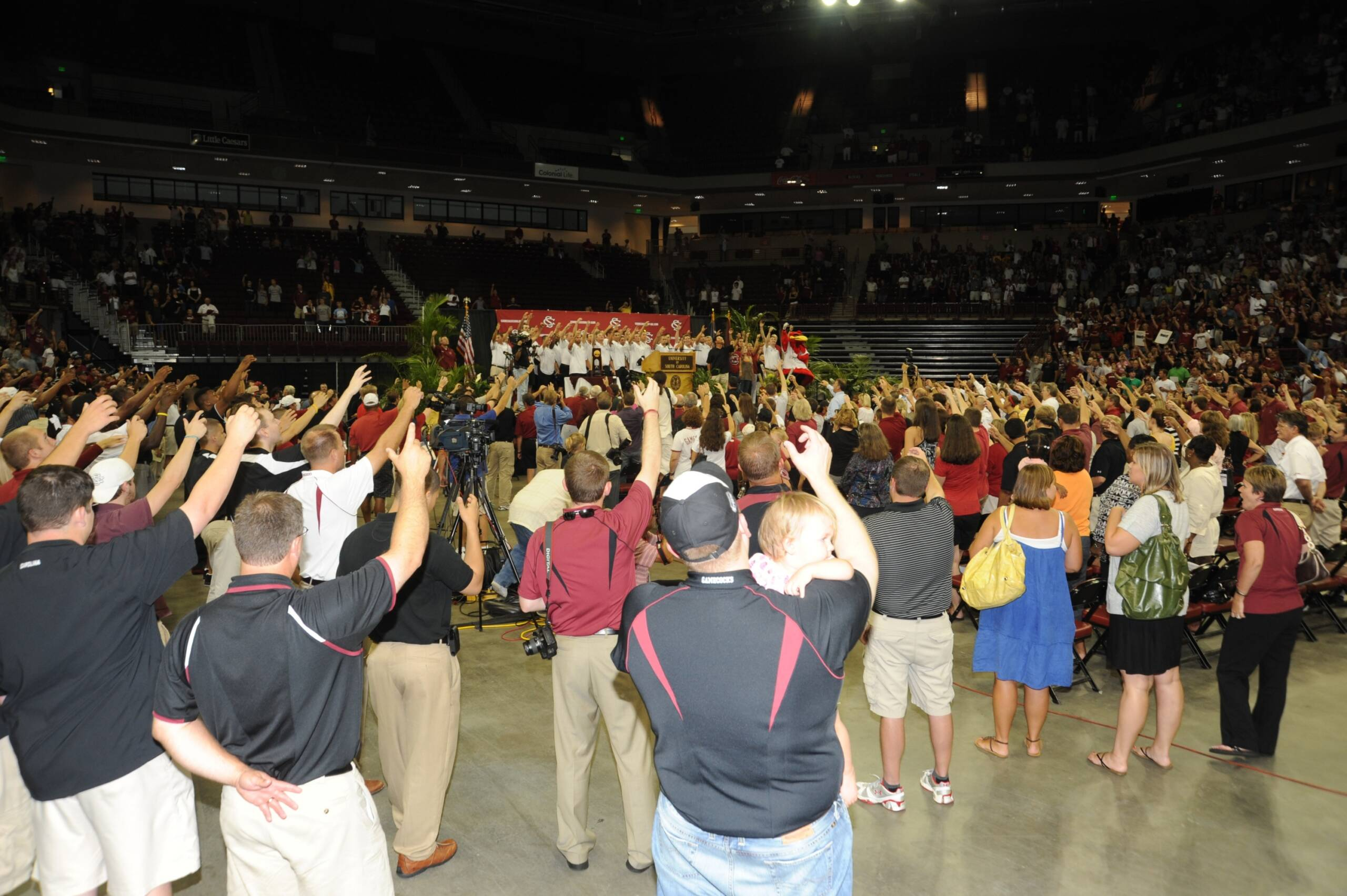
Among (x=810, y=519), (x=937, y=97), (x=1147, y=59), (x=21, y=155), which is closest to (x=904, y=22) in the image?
(x=937, y=97)

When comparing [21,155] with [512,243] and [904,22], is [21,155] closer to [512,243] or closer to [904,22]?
[512,243]

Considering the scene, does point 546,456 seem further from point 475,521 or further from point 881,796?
point 475,521

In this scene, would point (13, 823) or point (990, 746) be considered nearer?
point (13, 823)

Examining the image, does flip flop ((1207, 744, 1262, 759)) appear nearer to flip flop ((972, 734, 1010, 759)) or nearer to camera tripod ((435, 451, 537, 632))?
flip flop ((972, 734, 1010, 759))

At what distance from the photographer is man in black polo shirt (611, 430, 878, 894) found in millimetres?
2221

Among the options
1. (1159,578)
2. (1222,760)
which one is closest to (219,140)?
(1159,578)

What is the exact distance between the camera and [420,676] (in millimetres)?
3869

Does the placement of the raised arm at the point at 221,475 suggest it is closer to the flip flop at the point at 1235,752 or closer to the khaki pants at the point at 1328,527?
the flip flop at the point at 1235,752

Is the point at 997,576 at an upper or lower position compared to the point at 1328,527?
upper

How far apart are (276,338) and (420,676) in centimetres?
1984

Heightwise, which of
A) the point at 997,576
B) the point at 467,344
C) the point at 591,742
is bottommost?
the point at 591,742

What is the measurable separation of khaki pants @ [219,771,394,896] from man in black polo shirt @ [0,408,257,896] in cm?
49

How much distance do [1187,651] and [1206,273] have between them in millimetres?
20485

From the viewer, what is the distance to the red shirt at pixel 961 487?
7.47 metres
